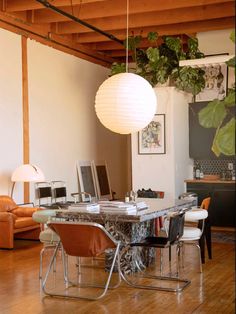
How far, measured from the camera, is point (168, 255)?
698 cm

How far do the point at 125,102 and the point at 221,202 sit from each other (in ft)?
14.7

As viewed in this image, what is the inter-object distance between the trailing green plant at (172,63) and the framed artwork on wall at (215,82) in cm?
20

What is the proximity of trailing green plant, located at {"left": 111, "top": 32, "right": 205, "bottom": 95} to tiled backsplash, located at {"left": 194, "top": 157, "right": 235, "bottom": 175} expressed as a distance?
1444 mm

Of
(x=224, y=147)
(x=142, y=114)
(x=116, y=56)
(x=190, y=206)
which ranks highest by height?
(x=116, y=56)

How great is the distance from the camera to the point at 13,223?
24.6 ft

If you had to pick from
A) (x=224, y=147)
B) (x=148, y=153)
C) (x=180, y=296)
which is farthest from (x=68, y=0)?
(x=224, y=147)

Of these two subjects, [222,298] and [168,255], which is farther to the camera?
[168,255]

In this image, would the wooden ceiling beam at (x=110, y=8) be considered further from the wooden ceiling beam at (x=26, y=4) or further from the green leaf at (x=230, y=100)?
the green leaf at (x=230, y=100)

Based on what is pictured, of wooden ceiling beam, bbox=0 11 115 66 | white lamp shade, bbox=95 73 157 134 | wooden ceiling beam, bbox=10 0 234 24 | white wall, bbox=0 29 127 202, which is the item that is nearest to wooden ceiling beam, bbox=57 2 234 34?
wooden ceiling beam, bbox=10 0 234 24

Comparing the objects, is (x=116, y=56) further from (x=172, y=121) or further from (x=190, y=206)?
(x=190, y=206)

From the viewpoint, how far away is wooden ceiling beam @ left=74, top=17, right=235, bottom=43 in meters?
9.16

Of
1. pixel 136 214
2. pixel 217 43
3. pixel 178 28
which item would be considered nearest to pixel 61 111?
pixel 178 28

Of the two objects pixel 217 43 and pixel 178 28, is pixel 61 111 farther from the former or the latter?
pixel 217 43

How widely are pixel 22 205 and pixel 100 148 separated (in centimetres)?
339
